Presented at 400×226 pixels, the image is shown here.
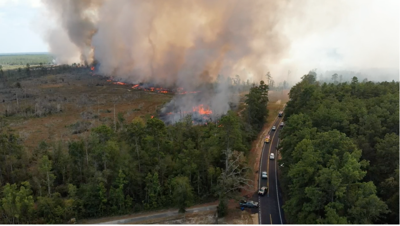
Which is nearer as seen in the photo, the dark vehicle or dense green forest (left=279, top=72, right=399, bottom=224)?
dense green forest (left=279, top=72, right=399, bottom=224)

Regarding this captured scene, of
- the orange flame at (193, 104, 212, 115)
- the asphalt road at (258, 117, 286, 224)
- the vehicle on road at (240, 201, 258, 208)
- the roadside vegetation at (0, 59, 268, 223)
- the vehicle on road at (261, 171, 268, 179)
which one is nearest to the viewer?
the roadside vegetation at (0, 59, 268, 223)

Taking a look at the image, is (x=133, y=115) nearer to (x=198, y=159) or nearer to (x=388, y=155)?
(x=198, y=159)

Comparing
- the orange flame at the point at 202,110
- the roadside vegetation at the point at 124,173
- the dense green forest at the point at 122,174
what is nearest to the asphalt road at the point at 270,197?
the roadside vegetation at the point at 124,173

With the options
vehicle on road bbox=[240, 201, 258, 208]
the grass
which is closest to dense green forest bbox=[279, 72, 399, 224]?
vehicle on road bbox=[240, 201, 258, 208]

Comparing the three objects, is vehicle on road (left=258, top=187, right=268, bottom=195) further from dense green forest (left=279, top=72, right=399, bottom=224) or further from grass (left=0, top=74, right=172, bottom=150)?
grass (left=0, top=74, right=172, bottom=150)

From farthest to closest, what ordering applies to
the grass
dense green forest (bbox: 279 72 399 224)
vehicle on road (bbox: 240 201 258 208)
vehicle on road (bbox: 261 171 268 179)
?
the grass → vehicle on road (bbox: 261 171 268 179) → vehicle on road (bbox: 240 201 258 208) → dense green forest (bbox: 279 72 399 224)

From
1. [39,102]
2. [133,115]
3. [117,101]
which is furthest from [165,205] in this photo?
[39,102]

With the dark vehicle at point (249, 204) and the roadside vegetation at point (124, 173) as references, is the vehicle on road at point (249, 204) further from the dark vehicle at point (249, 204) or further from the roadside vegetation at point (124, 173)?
the roadside vegetation at point (124, 173)
